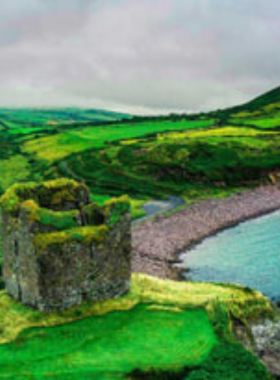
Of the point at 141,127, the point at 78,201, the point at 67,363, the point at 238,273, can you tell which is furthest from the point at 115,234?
the point at 141,127

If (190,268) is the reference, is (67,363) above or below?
above

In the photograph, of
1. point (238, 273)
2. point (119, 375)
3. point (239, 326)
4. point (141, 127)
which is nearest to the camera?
point (119, 375)

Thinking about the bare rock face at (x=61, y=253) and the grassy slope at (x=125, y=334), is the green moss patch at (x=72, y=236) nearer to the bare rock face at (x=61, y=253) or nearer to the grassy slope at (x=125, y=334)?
the bare rock face at (x=61, y=253)

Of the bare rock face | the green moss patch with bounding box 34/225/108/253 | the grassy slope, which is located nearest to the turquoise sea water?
the grassy slope

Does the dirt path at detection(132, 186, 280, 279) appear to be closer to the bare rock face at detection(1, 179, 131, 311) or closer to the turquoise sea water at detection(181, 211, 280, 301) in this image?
the turquoise sea water at detection(181, 211, 280, 301)

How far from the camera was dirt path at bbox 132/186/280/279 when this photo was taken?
51191 millimetres

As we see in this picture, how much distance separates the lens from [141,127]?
537 feet

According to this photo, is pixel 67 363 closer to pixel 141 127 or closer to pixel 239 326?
pixel 239 326

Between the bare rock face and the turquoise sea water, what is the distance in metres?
19.9

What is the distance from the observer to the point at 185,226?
64938 mm

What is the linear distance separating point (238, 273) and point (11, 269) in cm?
2759

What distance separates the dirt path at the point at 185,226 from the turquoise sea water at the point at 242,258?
6.10 feet

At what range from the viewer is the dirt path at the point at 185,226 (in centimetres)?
5119

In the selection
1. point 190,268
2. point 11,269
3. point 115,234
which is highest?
point 115,234
